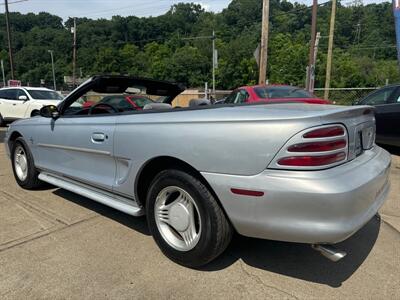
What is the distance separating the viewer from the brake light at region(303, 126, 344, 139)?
7.40ft

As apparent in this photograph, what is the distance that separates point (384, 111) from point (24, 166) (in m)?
6.49

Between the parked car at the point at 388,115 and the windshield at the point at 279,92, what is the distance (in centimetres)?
181

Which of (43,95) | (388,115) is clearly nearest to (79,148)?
(388,115)

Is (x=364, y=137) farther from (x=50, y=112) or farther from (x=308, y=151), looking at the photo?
(x=50, y=112)

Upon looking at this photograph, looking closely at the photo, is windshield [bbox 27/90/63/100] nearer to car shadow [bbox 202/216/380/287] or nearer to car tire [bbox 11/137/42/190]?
car tire [bbox 11/137/42/190]

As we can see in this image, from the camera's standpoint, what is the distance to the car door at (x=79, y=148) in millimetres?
3357

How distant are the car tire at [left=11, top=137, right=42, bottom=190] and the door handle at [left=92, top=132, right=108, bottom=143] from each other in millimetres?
1615

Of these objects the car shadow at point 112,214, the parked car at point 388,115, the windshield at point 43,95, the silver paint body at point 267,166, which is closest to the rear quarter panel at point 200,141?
the silver paint body at point 267,166

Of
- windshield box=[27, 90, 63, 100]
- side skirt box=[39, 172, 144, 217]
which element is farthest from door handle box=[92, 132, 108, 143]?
windshield box=[27, 90, 63, 100]

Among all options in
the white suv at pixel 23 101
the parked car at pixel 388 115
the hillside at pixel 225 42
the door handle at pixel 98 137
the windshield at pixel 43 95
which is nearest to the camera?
the door handle at pixel 98 137

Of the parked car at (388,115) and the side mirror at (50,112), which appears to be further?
the parked car at (388,115)

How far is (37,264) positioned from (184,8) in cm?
7210

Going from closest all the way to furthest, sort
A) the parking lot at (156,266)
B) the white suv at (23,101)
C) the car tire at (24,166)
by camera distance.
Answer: the parking lot at (156,266)
the car tire at (24,166)
the white suv at (23,101)

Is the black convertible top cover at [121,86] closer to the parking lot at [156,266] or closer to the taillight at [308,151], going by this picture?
the parking lot at [156,266]
